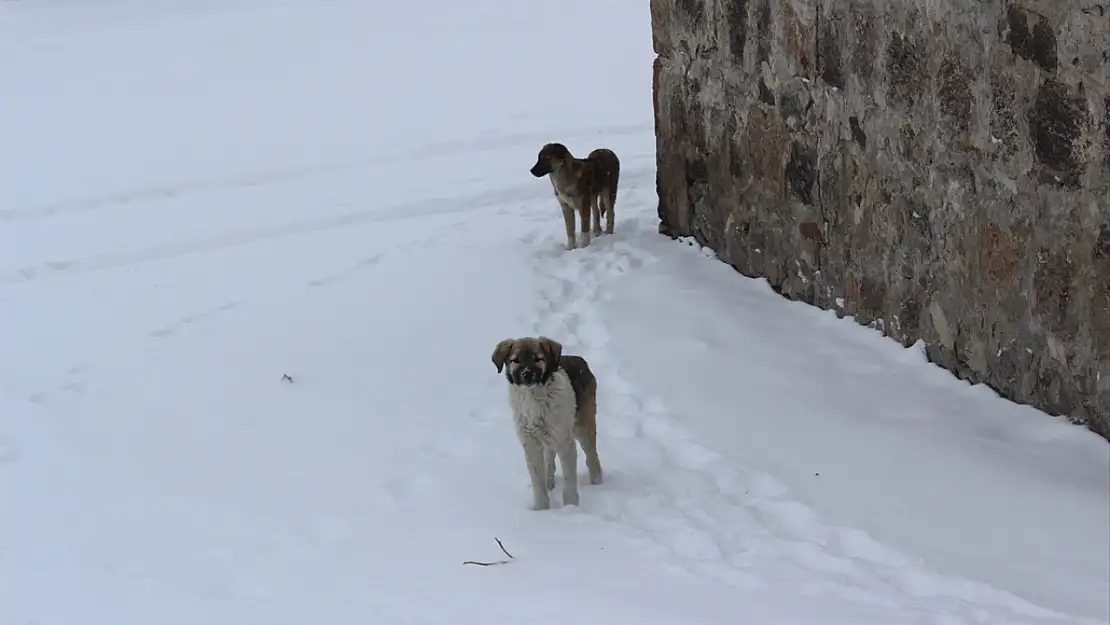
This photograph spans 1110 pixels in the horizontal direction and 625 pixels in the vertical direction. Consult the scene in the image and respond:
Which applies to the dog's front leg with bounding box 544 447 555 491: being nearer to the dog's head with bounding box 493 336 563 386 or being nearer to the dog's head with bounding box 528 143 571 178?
the dog's head with bounding box 493 336 563 386

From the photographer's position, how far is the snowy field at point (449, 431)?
16.5 ft

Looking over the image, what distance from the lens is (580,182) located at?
9.73 m

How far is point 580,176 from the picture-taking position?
31.9 ft

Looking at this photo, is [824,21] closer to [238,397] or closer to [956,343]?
[956,343]

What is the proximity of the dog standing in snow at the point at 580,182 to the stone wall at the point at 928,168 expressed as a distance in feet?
2.91

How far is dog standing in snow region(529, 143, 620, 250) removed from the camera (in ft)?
31.9

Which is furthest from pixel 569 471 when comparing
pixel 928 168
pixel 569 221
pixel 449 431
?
pixel 569 221

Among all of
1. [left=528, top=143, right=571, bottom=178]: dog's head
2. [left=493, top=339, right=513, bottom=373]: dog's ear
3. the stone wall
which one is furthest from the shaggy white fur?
[left=528, top=143, right=571, bottom=178]: dog's head

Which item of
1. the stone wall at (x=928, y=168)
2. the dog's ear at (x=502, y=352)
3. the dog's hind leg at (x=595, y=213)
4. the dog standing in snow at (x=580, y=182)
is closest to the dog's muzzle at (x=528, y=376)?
the dog's ear at (x=502, y=352)

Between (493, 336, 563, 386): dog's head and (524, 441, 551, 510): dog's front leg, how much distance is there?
1.04ft

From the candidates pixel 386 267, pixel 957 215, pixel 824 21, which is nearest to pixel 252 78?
pixel 386 267

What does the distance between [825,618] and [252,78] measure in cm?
1539

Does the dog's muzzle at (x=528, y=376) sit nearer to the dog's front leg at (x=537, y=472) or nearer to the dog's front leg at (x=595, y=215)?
the dog's front leg at (x=537, y=472)

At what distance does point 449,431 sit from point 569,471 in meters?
1.21
